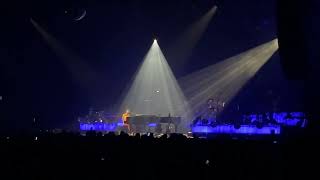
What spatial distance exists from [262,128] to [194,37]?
6760mm

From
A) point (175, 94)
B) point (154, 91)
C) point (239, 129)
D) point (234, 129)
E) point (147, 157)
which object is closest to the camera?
point (147, 157)

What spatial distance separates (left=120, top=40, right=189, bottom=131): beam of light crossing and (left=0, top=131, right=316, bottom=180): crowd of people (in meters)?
13.5

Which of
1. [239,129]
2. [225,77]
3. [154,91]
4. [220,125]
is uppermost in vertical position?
[225,77]

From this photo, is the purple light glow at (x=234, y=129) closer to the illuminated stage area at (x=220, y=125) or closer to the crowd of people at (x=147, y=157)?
the illuminated stage area at (x=220, y=125)

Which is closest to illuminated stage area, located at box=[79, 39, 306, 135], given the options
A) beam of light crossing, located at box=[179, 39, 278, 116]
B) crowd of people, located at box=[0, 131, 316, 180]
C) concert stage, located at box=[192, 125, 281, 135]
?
beam of light crossing, located at box=[179, 39, 278, 116]

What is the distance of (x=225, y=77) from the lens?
19.1 m

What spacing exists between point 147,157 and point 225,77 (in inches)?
577

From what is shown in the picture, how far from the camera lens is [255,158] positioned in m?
4.28

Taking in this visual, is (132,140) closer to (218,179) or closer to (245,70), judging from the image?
(218,179)

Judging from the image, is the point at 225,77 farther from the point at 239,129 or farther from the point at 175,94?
the point at 239,129

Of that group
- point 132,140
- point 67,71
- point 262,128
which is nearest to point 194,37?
point 67,71

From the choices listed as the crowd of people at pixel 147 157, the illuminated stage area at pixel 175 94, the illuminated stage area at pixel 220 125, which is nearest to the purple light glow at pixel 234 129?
the illuminated stage area at pixel 220 125

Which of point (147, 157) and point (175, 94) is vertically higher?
point (175, 94)

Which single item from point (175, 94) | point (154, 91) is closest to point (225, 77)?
point (175, 94)
